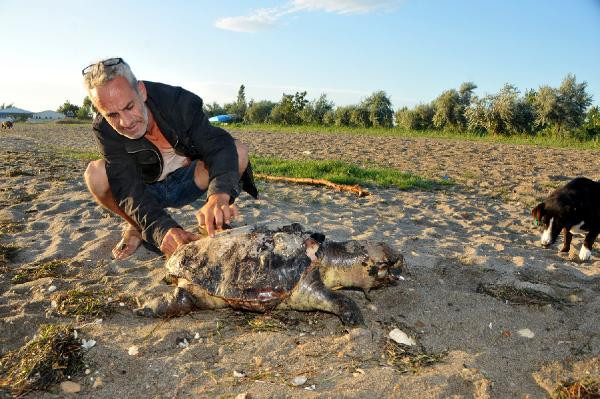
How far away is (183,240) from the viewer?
10.9 ft

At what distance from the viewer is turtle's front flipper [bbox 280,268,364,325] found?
9.36 ft

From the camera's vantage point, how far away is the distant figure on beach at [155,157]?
123 inches

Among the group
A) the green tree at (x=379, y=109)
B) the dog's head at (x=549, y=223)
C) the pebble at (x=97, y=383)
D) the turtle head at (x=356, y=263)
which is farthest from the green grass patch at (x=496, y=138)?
the pebble at (x=97, y=383)

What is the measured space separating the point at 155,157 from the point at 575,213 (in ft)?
12.3

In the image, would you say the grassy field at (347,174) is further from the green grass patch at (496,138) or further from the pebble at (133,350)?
the green grass patch at (496,138)

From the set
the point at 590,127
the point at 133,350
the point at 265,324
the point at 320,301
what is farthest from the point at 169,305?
the point at 590,127

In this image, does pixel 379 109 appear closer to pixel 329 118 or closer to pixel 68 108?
pixel 329 118

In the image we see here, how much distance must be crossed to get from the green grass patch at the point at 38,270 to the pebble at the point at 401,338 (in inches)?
104

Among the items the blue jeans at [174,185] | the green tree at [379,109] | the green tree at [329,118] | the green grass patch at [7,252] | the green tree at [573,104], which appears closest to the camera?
the green grass patch at [7,252]

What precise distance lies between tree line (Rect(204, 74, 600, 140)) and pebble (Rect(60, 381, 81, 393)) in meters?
19.7

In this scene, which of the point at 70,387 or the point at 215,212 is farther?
the point at 215,212

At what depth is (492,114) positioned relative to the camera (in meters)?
22.4

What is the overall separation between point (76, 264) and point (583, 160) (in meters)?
10.6

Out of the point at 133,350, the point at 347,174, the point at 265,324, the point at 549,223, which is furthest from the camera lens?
the point at 347,174
